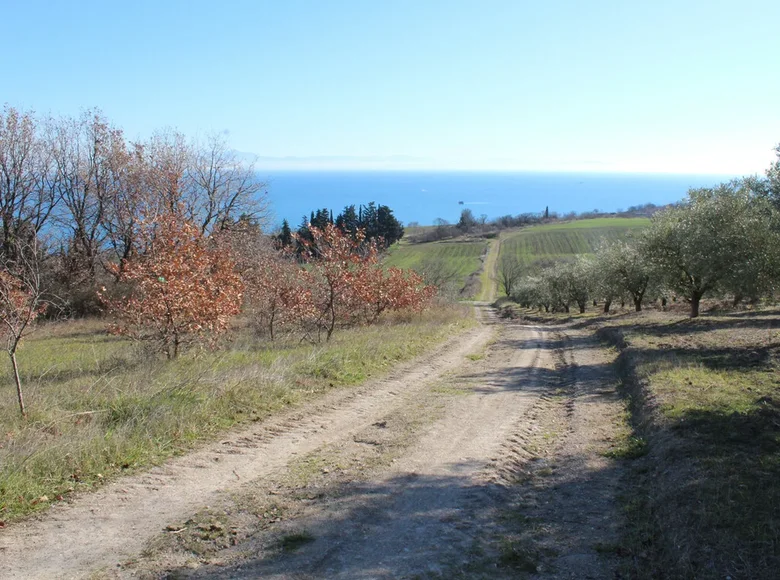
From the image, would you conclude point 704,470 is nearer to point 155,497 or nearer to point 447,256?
point 155,497

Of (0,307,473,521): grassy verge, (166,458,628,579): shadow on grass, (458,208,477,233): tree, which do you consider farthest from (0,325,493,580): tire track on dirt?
(458,208,477,233): tree

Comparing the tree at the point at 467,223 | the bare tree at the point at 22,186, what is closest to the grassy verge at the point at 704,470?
the bare tree at the point at 22,186

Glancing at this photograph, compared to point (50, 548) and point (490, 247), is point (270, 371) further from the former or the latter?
point (490, 247)

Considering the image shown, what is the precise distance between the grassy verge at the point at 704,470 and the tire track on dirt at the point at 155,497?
13.4 ft

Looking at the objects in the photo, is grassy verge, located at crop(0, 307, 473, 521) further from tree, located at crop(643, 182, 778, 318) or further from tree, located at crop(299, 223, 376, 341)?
tree, located at crop(643, 182, 778, 318)

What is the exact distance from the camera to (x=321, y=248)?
762 inches

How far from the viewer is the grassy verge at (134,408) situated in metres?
6.04

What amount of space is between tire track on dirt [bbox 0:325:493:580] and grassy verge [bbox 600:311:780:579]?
13.4 feet

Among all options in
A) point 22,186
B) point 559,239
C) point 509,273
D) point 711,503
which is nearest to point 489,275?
point 509,273

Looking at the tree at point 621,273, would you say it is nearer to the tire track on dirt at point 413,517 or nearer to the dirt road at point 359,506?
the dirt road at point 359,506

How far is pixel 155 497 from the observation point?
573cm

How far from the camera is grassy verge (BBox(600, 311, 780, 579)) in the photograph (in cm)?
430

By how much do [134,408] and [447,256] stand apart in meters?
112

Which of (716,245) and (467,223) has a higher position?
(467,223)
